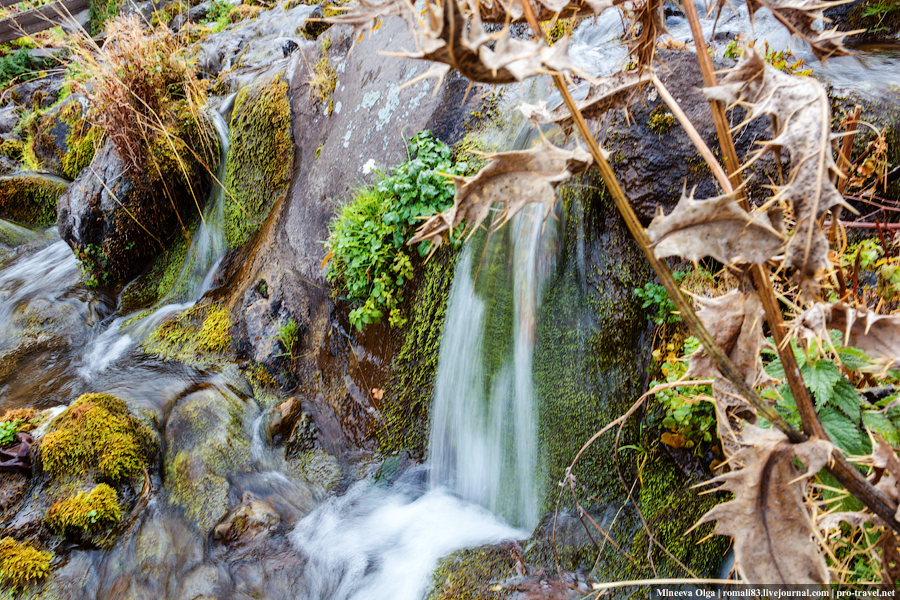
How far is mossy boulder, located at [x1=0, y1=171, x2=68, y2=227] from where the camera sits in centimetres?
721

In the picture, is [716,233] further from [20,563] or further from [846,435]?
[20,563]

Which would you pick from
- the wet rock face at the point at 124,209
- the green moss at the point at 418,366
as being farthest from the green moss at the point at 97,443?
the wet rock face at the point at 124,209

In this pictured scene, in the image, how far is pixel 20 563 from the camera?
2.83 metres

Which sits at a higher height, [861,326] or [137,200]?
[137,200]

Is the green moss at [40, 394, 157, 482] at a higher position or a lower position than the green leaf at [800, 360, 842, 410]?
lower

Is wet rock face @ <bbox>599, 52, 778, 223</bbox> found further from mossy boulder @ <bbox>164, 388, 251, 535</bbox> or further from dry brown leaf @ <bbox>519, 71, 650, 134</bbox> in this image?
mossy boulder @ <bbox>164, 388, 251, 535</bbox>

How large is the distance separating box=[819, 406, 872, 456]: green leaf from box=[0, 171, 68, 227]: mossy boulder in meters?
9.34

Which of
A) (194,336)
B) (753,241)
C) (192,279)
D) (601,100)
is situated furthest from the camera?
(192,279)

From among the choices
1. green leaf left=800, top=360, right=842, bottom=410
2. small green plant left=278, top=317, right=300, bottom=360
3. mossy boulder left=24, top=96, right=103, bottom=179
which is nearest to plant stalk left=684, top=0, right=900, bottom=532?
green leaf left=800, top=360, right=842, bottom=410

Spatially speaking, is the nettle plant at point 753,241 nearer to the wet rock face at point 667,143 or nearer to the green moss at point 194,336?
the wet rock face at point 667,143

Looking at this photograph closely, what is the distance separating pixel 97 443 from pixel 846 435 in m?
4.18

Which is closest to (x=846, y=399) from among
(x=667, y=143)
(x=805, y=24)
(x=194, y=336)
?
(x=805, y=24)

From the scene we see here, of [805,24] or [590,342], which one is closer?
[805,24]

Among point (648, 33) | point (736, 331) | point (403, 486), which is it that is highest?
point (648, 33)
